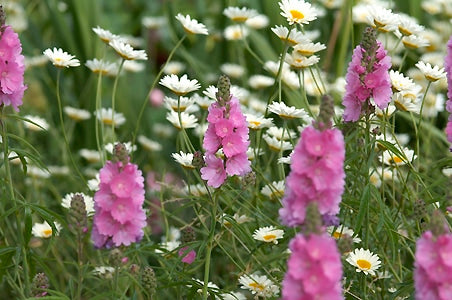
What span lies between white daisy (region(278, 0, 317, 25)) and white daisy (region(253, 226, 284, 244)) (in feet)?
2.26

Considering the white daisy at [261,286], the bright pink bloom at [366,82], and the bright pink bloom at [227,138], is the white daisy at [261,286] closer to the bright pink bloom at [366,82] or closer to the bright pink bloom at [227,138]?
the bright pink bloom at [227,138]

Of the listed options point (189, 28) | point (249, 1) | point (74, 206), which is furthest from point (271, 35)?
point (74, 206)

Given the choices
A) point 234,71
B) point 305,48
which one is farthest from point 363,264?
point 234,71

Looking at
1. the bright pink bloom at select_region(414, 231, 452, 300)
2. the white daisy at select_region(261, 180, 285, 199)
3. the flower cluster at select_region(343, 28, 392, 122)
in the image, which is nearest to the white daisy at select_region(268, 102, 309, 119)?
the white daisy at select_region(261, 180, 285, 199)

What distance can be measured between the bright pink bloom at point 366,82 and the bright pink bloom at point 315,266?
82 centimetres

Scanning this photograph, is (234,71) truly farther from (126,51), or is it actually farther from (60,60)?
(60,60)

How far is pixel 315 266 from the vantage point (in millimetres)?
1635

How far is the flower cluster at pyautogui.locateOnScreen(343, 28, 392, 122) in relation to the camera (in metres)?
2.37

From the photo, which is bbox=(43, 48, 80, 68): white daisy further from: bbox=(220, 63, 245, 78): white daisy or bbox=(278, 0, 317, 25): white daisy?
bbox=(220, 63, 245, 78): white daisy

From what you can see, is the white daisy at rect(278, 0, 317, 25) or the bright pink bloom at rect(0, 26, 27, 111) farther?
the white daisy at rect(278, 0, 317, 25)

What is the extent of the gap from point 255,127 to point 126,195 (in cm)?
103

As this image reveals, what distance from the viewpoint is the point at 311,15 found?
9.84 feet

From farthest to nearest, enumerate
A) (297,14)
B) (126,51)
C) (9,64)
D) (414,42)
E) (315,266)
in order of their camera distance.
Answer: (414,42), (126,51), (297,14), (9,64), (315,266)

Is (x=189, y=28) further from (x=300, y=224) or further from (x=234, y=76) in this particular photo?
(x=300, y=224)
